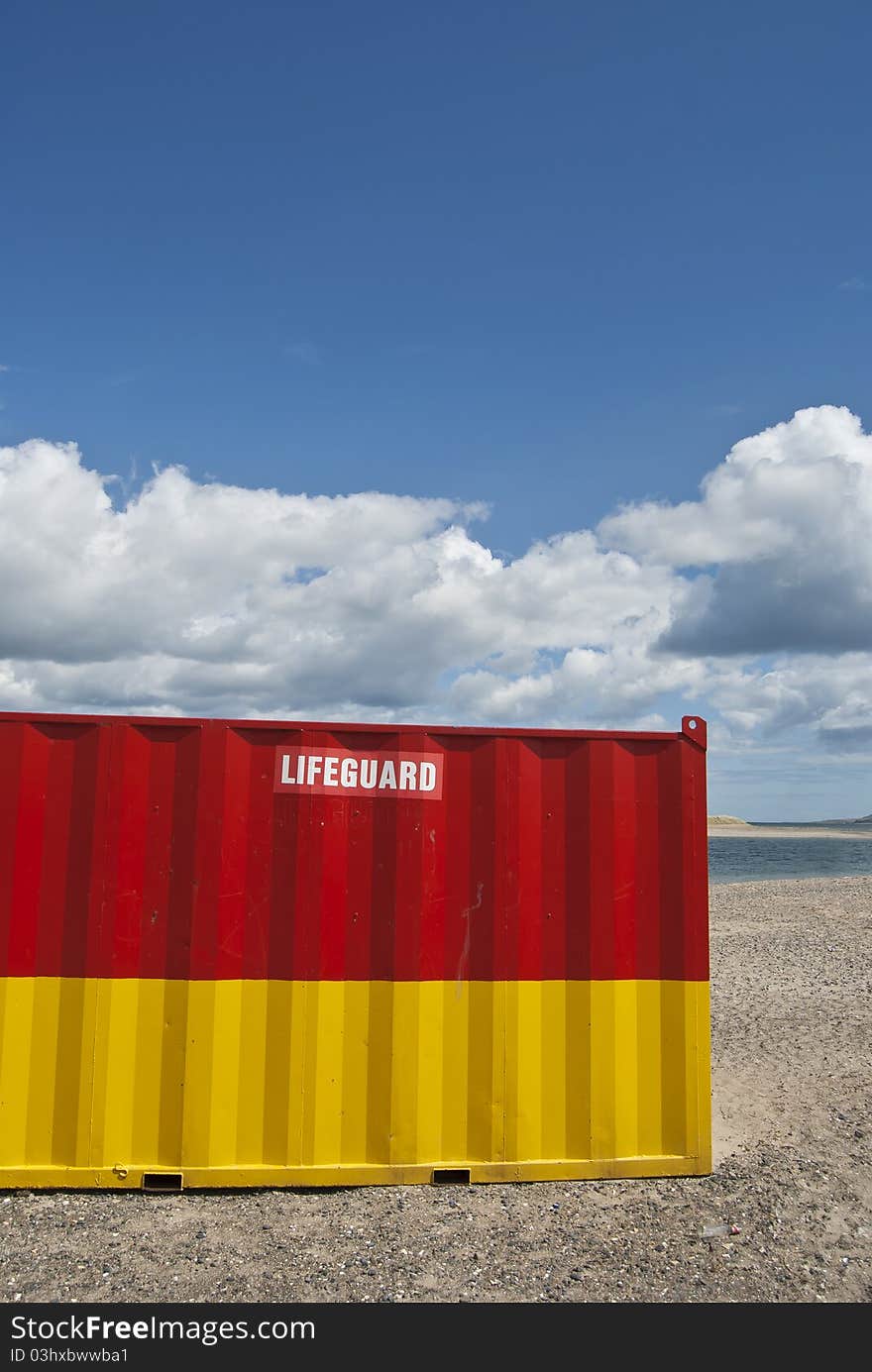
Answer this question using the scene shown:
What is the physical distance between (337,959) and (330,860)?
0.68 meters

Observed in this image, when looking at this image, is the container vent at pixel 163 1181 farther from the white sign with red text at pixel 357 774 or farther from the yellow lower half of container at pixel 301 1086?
the white sign with red text at pixel 357 774

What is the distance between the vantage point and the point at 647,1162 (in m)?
6.23

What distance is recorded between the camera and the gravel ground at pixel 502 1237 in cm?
474

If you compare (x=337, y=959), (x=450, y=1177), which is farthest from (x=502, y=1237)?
(x=337, y=959)

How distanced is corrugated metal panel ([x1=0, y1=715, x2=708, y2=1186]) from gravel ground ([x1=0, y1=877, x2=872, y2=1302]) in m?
0.26

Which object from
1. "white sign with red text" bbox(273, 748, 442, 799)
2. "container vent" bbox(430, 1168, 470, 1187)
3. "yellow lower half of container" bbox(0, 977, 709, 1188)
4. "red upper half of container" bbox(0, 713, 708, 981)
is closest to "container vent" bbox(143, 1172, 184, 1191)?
"yellow lower half of container" bbox(0, 977, 709, 1188)

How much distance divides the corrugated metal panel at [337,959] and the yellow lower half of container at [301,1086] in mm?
15

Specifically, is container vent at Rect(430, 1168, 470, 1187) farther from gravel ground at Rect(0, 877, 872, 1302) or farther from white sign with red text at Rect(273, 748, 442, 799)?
white sign with red text at Rect(273, 748, 442, 799)

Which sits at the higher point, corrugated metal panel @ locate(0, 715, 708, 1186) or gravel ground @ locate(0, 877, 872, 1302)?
corrugated metal panel @ locate(0, 715, 708, 1186)

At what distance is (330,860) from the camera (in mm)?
6270

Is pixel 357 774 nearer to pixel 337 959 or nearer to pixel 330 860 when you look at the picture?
pixel 330 860

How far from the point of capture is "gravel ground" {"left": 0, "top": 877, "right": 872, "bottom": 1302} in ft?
15.6

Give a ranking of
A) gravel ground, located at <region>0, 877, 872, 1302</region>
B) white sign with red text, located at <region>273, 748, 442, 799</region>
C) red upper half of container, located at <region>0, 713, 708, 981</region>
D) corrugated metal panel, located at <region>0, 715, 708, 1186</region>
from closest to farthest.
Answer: gravel ground, located at <region>0, 877, 872, 1302</region>
corrugated metal panel, located at <region>0, 715, 708, 1186</region>
red upper half of container, located at <region>0, 713, 708, 981</region>
white sign with red text, located at <region>273, 748, 442, 799</region>

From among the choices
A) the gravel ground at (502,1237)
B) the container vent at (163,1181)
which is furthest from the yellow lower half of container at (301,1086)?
the gravel ground at (502,1237)
